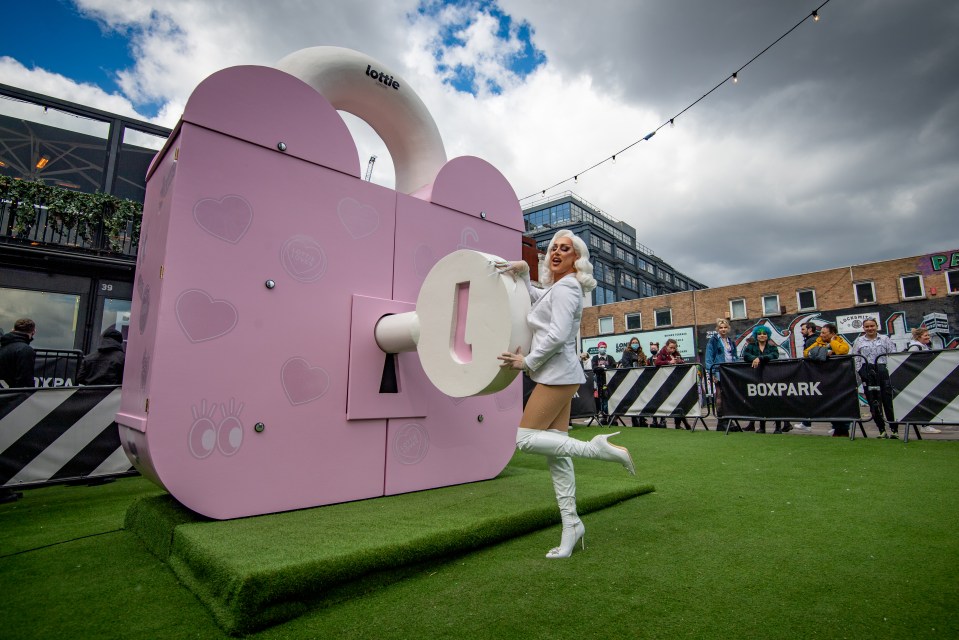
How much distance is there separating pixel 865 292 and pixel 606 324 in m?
12.9

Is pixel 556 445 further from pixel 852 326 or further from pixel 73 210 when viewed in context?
pixel 852 326

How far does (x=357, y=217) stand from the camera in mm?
3504

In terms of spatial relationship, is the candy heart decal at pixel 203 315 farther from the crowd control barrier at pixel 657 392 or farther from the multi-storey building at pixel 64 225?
the multi-storey building at pixel 64 225

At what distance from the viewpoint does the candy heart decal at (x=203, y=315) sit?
2.69m

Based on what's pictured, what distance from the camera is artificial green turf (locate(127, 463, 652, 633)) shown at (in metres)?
1.84

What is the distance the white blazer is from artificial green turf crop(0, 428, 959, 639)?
940 mm

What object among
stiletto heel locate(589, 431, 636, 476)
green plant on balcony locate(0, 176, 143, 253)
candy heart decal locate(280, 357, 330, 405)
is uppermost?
green plant on balcony locate(0, 176, 143, 253)

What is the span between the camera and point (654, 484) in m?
3.91

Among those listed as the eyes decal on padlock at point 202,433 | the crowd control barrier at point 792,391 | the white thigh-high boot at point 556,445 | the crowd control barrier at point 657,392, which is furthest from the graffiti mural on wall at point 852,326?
the eyes decal on padlock at point 202,433

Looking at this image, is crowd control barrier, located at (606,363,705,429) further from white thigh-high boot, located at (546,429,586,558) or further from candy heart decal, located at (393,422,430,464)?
white thigh-high boot, located at (546,429,586,558)

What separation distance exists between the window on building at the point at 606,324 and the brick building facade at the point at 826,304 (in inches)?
42.6

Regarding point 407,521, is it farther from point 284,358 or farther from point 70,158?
point 70,158

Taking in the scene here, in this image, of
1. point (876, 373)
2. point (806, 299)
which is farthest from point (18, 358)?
point (806, 299)

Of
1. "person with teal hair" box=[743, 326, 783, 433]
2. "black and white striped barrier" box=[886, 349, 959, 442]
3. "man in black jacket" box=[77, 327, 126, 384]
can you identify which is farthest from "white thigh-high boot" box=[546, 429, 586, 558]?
"person with teal hair" box=[743, 326, 783, 433]
